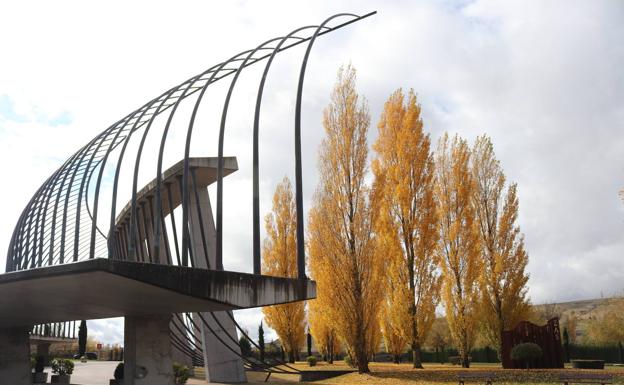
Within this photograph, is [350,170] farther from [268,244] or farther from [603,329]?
[603,329]

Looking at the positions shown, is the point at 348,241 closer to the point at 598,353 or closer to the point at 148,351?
the point at 148,351

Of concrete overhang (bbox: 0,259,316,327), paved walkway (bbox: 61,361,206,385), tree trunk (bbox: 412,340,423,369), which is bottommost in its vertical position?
paved walkway (bbox: 61,361,206,385)

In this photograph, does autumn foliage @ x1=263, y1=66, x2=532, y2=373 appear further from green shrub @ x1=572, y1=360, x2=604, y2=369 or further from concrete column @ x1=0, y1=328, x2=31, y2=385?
concrete column @ x1=0, y1=328, x2=31, y2=385

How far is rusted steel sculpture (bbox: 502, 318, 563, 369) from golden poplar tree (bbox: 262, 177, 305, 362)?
14.8m

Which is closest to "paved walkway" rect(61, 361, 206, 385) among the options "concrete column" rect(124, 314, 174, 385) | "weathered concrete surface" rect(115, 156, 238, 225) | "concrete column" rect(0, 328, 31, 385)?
"concrete column" rect(0, 328, 31, 385)

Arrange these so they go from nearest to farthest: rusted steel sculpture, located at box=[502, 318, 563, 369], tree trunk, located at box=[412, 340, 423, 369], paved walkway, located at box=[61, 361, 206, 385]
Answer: paved walkway, located at box=[61, 361, 206, 385], rusted steel sculpture, located at box=[502, 318, 563, 369], tree trunk, located at box=[412, 340, 423, 369]

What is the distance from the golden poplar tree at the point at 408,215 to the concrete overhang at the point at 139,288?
15871mm

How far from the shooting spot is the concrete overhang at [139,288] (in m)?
7.40

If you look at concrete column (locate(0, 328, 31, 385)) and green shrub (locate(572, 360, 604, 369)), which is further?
green shrub (locate(572, 360, 604, 369))

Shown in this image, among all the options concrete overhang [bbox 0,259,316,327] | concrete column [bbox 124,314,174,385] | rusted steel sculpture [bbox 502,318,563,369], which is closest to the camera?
concrete overhang [bbox 0,259,316,327]

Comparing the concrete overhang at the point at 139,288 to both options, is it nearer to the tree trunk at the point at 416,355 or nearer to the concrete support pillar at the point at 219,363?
the concrete support pillar at the point at 219,363

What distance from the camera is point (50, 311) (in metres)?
12.3

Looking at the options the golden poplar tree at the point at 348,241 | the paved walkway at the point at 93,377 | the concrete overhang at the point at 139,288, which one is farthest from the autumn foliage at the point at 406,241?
the concrete overhang at the point at 139,288

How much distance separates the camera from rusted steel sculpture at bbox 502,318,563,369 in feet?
81.7
